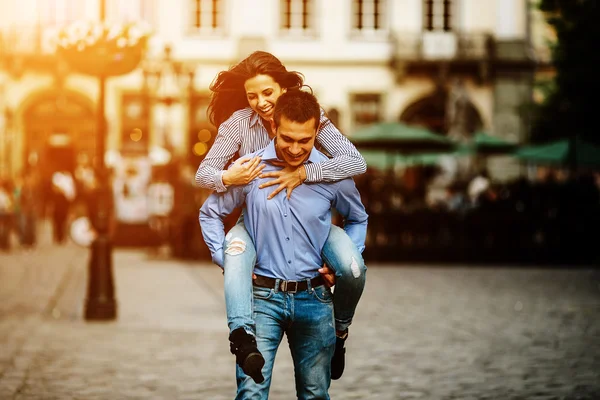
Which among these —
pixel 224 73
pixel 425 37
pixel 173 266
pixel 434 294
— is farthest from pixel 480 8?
pixel 224 73

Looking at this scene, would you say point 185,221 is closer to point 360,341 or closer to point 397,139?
point 397,139

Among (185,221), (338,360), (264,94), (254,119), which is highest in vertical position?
(264,94)

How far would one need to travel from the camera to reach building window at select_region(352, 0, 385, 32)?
39.3 m

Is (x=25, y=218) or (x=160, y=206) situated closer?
(x=25, y=218)

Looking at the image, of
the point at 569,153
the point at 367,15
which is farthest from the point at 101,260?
the point at 367,15

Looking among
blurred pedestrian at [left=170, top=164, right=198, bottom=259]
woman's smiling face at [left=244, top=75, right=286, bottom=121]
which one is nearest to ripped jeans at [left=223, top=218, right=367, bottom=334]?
woman's smiling face at [left=244, top=75, right=286, bottom=121]

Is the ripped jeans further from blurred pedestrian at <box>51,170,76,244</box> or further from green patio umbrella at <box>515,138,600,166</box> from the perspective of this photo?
→ blurred pedestrian at <box>51,170,76,244</box>

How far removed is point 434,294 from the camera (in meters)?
15.5

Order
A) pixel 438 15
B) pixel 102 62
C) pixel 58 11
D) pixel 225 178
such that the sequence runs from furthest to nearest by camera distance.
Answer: pixel 438 15
pixel 58 11
pixel 102 62
pixel 225 178

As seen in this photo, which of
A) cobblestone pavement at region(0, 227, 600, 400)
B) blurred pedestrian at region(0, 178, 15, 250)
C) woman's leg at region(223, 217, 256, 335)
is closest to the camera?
woman's leg at region(223, 217, 256, 335)

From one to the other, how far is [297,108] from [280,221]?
0.46m

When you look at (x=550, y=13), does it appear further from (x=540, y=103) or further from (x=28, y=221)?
(x=540, y=103)

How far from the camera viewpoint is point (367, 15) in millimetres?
39281

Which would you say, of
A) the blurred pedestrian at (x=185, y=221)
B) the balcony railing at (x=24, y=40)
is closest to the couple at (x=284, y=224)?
the blurred pedestrian at (x=185, y=221)
